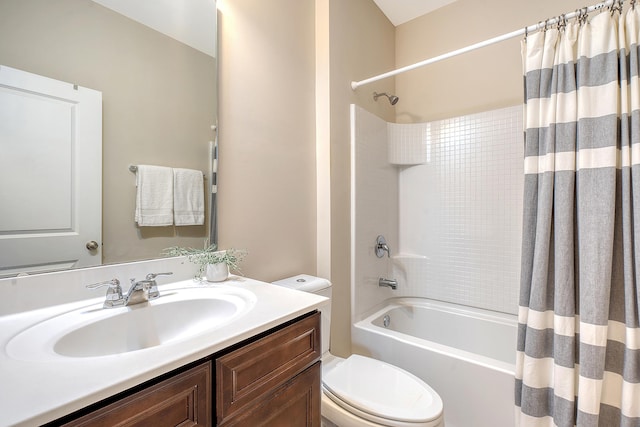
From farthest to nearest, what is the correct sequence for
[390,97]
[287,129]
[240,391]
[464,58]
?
1. [464,58]
2. [390,97]
3. [287,129]
4. [240,391]

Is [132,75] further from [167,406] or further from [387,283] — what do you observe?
[387,283]

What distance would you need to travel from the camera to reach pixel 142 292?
34.5 inches

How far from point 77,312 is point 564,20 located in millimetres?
2070

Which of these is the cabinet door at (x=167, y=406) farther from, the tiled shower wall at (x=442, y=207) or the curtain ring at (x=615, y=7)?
the curtain ring at (x=615, y=7)

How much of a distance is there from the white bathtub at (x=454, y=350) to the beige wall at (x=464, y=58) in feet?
4.91

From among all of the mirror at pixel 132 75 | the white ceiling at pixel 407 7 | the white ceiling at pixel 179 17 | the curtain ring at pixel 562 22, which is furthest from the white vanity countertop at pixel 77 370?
the white ceiling at pixel 407 7

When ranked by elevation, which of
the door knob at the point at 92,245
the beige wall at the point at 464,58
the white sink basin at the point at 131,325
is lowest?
the white sink basin at the point at 131,325

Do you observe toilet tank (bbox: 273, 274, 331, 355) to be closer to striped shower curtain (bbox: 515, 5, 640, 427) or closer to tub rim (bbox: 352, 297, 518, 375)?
tub rim (bbox: 352, 297, 518, 375)

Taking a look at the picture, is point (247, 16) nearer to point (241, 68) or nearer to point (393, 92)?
point (241, 68)

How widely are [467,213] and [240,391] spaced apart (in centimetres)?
197

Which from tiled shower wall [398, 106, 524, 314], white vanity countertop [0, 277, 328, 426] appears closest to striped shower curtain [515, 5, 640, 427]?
tiled shower wall [398, 106, 524, 314]

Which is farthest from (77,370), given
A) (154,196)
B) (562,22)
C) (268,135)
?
(562,22)

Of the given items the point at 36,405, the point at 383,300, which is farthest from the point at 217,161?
the point at 383,300

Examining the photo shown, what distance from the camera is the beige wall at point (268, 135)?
1.28 m
